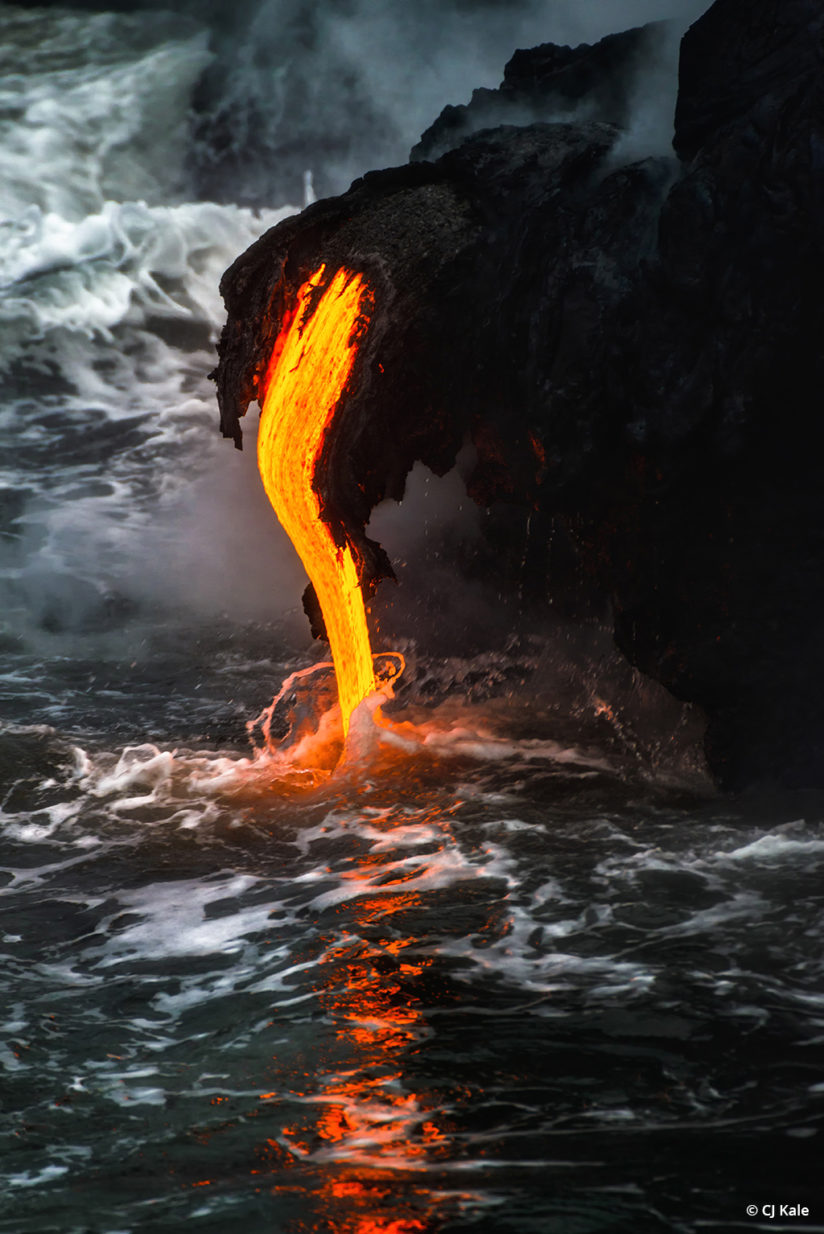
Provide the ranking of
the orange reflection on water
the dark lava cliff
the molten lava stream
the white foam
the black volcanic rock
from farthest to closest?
the black volcanic rock, the molten lava stream, the dark lava cliff, the white foam, the orange reflection on water

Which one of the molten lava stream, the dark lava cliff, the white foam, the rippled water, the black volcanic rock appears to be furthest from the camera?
the black volcanic rock

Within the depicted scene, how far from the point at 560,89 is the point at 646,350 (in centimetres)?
393

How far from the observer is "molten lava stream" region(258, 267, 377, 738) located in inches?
300

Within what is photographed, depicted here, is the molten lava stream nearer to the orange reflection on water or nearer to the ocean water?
the ocean water

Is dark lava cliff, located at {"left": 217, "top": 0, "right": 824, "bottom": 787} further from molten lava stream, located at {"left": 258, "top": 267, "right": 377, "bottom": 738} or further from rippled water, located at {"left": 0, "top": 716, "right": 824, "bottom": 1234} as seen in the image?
rippled water, located at {"left": 0, "top": 716, "right": 824, "bottom": 1234}

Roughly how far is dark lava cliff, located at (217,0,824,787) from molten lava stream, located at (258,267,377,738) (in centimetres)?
16

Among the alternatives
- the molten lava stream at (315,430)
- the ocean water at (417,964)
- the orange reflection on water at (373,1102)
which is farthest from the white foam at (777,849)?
the molten lava stream at (315,430)

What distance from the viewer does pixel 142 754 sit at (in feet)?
31.9

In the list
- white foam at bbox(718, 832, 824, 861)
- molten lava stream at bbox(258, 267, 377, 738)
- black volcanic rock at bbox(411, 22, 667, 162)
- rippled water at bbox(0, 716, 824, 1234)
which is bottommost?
white foam at bbox(718, 832, 824, 861)

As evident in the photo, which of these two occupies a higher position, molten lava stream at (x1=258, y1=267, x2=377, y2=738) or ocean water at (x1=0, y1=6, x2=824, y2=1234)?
molten lava stream at (x1=258, y1=267, x2=377, y2=738)

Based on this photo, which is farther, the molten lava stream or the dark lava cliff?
the molten lava stream

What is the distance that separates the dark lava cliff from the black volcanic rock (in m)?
0.45

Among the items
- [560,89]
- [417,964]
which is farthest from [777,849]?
→ [560,89]

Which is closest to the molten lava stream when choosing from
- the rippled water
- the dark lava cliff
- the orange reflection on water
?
the dark lava cliff
